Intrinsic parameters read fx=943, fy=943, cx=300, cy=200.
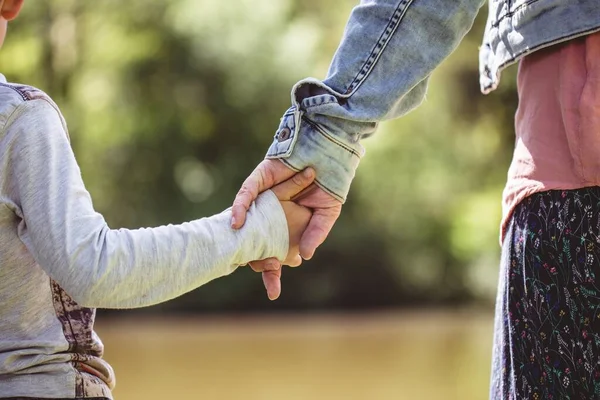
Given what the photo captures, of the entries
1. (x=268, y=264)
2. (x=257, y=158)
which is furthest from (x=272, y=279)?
(x=257, y=158)

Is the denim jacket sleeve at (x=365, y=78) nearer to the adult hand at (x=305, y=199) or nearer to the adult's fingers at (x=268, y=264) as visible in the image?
the adult hand at (x=305, y=199)

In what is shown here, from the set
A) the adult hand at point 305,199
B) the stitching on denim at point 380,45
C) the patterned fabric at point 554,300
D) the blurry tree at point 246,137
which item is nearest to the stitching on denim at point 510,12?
the stitching on denim at point 380,45

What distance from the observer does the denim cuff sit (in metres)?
1.44

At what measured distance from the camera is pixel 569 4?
121 centimetres

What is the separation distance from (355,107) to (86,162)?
912cm

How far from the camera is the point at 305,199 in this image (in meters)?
1.47

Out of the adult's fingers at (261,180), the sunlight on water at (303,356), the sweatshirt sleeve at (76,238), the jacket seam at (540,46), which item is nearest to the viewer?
the sweatshirt sleeve at (76,238)

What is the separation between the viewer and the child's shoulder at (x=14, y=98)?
110cm

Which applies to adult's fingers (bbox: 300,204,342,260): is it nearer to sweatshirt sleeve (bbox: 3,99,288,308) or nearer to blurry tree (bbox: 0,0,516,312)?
sweatshirt sleeve (bbox: 3,99,288,308)

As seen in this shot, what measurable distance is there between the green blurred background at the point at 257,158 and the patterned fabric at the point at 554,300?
24.4 ft

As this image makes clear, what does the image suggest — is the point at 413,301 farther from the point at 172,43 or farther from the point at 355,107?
the point at 355,107

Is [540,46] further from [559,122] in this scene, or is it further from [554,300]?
[554,300]

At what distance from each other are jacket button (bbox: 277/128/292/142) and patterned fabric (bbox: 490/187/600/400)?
1.27 ft

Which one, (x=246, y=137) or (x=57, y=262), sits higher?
(x=246, y=137)
